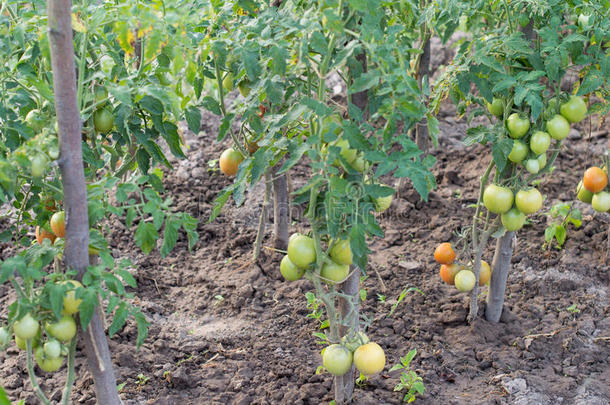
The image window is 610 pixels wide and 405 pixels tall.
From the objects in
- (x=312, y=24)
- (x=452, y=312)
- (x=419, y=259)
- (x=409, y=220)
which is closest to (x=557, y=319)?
(x=452, y=312)

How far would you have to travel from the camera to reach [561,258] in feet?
11.8

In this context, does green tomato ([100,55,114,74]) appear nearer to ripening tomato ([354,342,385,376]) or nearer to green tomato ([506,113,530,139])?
ripening tomato ([354,342,385,376])

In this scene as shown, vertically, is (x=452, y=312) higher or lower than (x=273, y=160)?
lower

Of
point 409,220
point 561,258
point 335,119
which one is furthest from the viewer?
point 409,220

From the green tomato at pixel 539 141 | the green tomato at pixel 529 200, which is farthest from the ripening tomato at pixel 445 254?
the green tomato at pixel 539 141

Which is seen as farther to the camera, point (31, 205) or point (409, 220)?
point (409, 220)

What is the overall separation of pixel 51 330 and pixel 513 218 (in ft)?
6.02

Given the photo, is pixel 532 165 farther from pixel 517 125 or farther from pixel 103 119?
pixel 103 119

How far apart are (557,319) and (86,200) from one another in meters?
2.25

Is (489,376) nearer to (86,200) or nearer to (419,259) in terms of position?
(419,259)

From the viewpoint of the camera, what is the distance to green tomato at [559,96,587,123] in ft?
8.63

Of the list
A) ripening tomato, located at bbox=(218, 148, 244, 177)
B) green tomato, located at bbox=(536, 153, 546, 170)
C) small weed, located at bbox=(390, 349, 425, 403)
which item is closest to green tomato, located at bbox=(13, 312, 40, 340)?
ripening tomato, located at bbox=(218, 148, 244, 177)

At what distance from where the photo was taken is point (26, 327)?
1897 mm

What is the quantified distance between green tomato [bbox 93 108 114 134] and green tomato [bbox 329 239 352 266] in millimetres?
914
